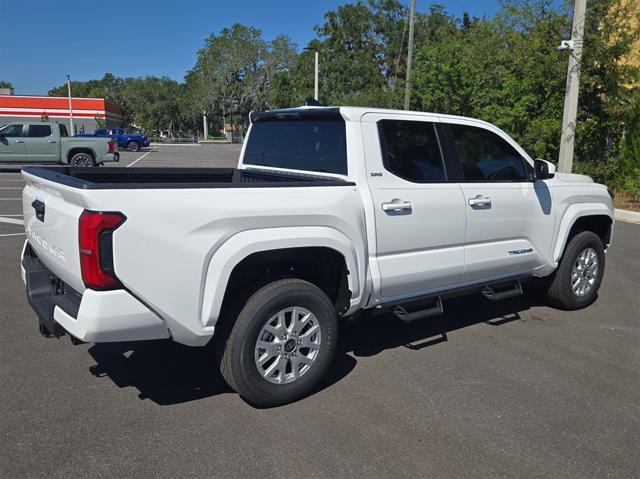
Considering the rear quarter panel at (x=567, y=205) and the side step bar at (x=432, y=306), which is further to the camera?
the rear quarter panel at (x=567, y=205)

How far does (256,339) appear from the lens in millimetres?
3467

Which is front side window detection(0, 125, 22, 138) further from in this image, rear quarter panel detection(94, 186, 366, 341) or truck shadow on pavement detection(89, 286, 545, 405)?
rear quarter panel detection(94, 186, 366, 341)

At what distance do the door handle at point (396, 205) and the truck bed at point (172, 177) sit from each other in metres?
0.30

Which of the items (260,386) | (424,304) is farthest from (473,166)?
(260,386)

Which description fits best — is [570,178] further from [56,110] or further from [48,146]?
[56,110]

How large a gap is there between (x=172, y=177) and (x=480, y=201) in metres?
2.60

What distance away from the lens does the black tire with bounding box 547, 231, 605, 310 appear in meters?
5.57

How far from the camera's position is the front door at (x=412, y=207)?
4.02 meters

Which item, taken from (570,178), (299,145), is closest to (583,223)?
(570,178)

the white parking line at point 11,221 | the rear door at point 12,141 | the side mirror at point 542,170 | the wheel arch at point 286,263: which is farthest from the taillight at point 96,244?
the rear door at point 12,141

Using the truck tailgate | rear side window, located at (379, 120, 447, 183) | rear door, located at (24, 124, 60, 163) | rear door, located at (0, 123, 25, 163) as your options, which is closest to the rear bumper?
the truck tailgate

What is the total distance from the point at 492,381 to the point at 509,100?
1368 centimetres

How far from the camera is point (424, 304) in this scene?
4.46 metres

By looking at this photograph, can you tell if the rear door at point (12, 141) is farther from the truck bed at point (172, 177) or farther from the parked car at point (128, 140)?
the parked car at point (128, 140)
